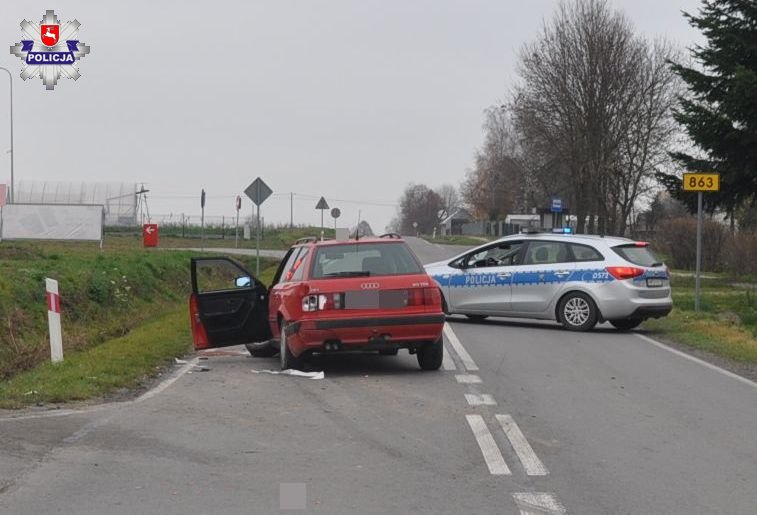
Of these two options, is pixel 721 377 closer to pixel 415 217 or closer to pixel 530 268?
pixel 530 268

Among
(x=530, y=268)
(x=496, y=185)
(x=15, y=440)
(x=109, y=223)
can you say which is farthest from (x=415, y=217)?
(x=15, y=440)

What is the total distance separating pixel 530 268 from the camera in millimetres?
16875

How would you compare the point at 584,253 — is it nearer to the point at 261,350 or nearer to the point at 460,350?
the point at 460,350

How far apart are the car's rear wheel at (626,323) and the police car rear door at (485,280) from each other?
1.94 m

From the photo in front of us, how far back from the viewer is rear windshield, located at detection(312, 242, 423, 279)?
11.0 meters

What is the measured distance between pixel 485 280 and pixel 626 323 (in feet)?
8.44

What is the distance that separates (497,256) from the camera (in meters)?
17.4

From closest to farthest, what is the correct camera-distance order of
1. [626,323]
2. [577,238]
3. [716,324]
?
[577,238], [626,323], [716,324]

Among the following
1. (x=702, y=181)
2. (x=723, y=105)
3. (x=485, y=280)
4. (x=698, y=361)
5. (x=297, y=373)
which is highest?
(x=723, y=105)

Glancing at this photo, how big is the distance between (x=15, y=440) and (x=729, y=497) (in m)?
5.15

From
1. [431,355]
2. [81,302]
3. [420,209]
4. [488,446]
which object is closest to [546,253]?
[431,355]

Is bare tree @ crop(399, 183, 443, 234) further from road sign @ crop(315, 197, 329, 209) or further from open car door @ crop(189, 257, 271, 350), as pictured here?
open car door @ crop(189, 257, 271, 350)

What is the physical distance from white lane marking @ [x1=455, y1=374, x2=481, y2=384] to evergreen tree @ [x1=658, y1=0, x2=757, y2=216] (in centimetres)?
1539

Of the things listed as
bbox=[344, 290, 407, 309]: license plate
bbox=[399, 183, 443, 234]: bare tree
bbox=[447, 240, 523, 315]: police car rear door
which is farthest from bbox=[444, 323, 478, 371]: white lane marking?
bbox=[399, 183, 443, 234]: bare tree
